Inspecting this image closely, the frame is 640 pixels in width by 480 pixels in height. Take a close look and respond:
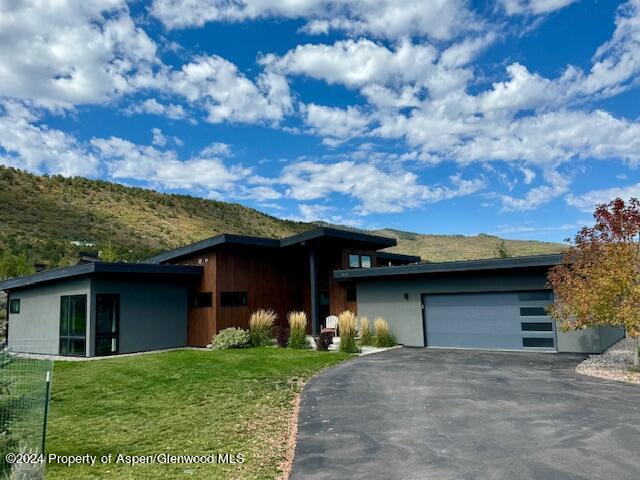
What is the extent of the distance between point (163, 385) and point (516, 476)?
7896 millimetres

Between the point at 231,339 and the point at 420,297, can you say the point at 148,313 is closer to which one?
the point at 231,339

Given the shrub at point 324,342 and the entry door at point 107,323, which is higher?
the entry door at point 107,323

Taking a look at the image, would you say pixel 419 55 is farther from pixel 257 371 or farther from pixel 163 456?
pixel 163 456

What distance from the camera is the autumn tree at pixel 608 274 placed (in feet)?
31.8

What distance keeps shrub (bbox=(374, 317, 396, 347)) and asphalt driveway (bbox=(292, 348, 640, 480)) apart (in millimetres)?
4998

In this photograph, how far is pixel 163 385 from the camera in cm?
997

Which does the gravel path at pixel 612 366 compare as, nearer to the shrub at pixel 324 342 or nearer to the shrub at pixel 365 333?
the shrub at pixel 365 333

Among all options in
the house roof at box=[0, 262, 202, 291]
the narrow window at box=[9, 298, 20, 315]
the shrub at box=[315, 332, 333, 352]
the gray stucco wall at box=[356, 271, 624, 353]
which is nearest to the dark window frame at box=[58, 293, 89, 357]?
the house roof at box=[0, 262, 202, 291]

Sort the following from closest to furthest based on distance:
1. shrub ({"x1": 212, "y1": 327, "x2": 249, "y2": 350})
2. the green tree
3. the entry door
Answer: the entry door → shrub ({"x1": 212, "y1": 327, "x2": 249, "y2": 350}) → the green tree

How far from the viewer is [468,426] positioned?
246 inches

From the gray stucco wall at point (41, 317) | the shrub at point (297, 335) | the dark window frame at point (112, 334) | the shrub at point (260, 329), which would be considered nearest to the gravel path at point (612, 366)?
the shrub at point (297, 335)

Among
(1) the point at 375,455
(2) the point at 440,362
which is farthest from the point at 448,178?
(1) the point at 375,455

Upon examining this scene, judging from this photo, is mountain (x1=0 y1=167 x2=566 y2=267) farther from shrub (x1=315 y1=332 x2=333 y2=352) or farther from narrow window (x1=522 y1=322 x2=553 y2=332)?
narrow window (x1=522 y1=322 x2=553 y2=332)

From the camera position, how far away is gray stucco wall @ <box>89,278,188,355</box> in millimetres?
16000
